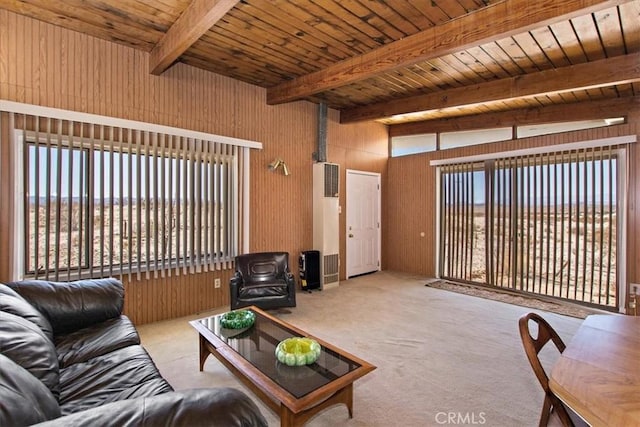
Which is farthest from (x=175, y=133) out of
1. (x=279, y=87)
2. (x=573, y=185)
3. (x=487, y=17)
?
(x=573, y=185)

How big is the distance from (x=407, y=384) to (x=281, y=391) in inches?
48.3

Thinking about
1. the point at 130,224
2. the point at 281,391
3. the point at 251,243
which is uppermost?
the point at 130,224

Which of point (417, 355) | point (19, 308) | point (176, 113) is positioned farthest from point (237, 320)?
point (176, 113)

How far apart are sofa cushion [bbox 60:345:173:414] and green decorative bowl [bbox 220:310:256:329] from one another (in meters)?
0.60

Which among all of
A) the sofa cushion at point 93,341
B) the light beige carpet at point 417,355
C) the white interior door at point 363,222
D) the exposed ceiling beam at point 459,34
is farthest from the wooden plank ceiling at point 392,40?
the light beige carpet at point 417,355

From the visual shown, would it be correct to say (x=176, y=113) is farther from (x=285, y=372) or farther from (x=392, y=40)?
(x=285, y=372)

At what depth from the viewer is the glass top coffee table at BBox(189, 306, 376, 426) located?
159 centimetres

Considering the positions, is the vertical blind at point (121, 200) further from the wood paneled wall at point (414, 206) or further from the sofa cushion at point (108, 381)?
the wood paneled wall at point (414, 206)

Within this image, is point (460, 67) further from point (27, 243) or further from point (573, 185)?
point (27, 243)

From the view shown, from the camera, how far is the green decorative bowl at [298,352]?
185cm

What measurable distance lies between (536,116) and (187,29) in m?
5.08

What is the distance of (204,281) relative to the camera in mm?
4062

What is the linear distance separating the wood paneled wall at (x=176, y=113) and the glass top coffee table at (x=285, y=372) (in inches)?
73.7

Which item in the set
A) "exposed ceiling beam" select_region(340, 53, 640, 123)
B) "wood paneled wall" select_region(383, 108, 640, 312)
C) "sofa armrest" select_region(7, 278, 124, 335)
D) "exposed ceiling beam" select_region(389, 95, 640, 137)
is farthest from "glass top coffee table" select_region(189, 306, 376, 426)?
"exposed ceiling beam" select_region(389, 95, 640, 137)
